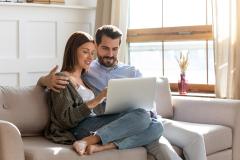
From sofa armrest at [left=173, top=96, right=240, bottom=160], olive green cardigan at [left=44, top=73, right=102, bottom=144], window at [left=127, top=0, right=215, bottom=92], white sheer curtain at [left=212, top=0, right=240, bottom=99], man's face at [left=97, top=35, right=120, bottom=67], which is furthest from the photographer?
window at [left=127, top=0, right=215, bottom=92]

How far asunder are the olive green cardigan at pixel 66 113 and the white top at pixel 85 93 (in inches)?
2.9

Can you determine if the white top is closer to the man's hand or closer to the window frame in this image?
the man's hand

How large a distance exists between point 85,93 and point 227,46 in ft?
4.93

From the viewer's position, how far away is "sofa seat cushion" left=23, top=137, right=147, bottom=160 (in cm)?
248

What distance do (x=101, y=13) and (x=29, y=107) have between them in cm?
228

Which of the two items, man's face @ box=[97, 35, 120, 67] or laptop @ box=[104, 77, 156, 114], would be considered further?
man's face @ box=[97, 35, 120, 67]

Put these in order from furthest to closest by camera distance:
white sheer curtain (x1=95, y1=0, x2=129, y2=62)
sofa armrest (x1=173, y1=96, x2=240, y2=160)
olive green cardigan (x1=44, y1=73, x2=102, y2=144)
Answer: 1. white sheer curtain (x1=95, y1=0, x2=129, y2=62)
2. sofa armrest (x1=173, y1=96, x2=240, y2=160)
3. olive green cardigan (x1=44, y1=73, x2=102, y2=144)

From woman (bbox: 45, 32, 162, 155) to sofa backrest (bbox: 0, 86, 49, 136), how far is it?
57mm

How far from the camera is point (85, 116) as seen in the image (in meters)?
2.79

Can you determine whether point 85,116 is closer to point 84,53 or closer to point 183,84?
point 84,53

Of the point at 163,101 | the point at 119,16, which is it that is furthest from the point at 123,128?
the point at 119,16

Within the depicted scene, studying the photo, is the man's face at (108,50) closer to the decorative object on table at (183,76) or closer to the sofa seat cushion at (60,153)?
the sofa seat cushion at (60,153)

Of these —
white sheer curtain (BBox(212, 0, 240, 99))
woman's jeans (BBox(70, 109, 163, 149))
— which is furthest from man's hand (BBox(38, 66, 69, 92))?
white sheer curtain (BBox(212, 0, 240, 99))

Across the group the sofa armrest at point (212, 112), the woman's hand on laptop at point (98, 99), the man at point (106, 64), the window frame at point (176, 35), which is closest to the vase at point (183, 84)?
the window frame at point (176, 35)
